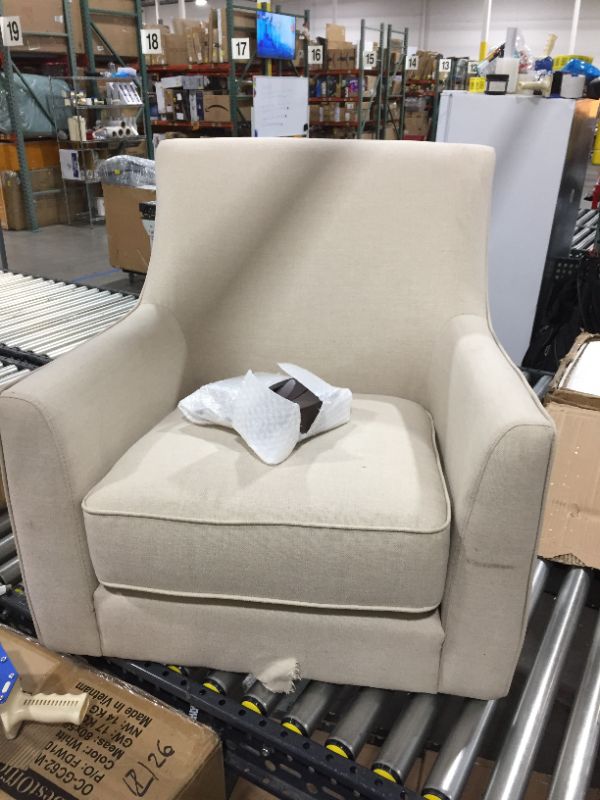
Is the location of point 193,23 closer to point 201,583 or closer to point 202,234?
point 202,234

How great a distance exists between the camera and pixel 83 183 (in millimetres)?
5867

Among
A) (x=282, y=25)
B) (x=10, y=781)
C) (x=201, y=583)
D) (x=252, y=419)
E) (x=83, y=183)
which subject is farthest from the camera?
(x=83, y=183)

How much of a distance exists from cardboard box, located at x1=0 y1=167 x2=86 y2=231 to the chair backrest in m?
4.47

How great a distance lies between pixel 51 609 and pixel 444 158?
1184mm

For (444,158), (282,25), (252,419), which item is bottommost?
(252,419)

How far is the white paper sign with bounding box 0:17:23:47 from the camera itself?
4.69m

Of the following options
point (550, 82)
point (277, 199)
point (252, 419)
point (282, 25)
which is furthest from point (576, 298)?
point (282, 25)

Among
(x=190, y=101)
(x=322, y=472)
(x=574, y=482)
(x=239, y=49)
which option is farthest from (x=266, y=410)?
(x=190, y=101)

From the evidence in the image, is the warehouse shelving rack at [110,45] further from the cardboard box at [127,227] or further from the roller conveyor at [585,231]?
the roller conveyor at [585,231]

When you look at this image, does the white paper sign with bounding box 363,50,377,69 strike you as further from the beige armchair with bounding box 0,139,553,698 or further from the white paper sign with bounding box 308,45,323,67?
the beige armchair with bounding box 0,139,553,698

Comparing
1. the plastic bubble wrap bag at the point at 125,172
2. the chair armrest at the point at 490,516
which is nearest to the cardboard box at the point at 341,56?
the plastic bubble wrap bag at the point at 125,172

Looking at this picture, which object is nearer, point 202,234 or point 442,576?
point 442,576

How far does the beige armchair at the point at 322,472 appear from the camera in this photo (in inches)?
39.0

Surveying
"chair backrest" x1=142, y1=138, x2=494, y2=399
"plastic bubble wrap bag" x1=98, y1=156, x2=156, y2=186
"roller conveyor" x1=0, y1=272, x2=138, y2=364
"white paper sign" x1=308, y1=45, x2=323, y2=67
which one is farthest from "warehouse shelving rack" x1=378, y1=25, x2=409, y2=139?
"chair backrest" x1=142, y1=138, x2=494, y2=399
